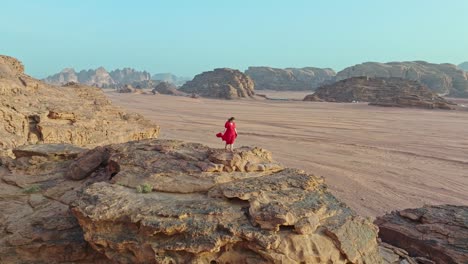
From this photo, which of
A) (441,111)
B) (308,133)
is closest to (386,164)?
(308,133)

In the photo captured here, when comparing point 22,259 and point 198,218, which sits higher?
point 198,218

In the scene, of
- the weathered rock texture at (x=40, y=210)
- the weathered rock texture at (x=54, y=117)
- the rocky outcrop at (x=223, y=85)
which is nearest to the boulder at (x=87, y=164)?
the weathered rock texture at (x=40, y=210)

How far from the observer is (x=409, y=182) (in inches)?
603

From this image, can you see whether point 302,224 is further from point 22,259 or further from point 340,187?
point 340,187

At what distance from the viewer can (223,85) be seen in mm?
70500

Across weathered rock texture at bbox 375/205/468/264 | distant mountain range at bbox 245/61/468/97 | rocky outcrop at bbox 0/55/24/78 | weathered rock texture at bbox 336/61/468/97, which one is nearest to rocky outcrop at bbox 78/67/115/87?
distant mountain range at bbox 245/61/468/97

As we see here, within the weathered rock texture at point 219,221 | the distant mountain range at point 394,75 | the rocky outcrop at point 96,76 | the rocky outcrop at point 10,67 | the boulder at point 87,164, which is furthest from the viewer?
the rocky outcrop at point 96,76

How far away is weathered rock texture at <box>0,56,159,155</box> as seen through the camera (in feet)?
43.1

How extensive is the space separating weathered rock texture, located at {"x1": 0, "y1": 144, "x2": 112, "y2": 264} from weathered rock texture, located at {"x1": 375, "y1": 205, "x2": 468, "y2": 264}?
6.65 metres

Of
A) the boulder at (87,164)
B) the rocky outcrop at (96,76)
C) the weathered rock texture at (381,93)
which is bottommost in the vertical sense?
the boulder at (87,164)

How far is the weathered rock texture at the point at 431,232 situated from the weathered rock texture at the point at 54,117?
34.4 feet

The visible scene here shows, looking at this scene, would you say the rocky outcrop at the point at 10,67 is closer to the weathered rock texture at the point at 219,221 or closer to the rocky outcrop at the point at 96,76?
the weathered rock texture at the point at 219,221

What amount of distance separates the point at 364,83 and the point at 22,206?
6319 centimetres

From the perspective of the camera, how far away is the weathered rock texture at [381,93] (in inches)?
1992
